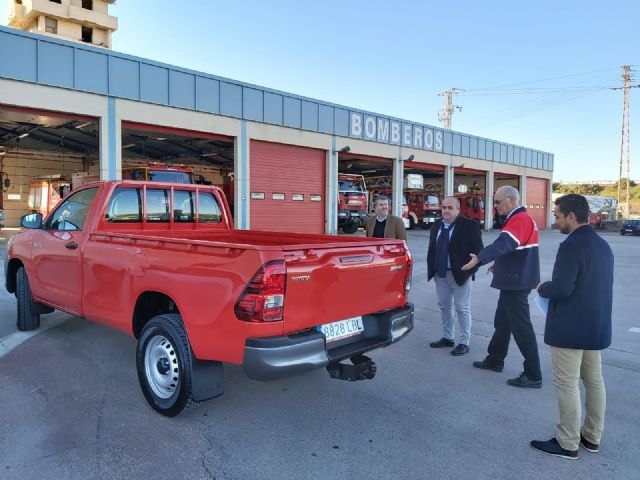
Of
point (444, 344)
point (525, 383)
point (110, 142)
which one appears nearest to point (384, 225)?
point (444, 344)

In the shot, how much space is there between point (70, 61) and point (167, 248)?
41.4 feet

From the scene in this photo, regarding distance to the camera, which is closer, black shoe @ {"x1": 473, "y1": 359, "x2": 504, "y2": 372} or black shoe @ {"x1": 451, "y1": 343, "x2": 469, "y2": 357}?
black shoe @ {"x1": 473, "y1": 359, "x2": 504, "y2": 372}

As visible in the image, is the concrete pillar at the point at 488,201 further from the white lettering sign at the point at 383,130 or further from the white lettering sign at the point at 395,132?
the white lettering sign at the point at 383,130

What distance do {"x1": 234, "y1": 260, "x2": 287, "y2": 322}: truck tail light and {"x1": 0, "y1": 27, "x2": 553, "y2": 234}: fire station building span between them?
1299cm

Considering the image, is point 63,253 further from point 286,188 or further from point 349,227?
point 349,227

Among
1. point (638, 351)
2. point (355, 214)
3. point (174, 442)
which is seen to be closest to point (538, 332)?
point (638, 351)

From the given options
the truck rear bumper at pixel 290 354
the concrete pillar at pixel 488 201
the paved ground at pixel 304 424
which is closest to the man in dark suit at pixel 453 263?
the paved ground at pixel 304 424

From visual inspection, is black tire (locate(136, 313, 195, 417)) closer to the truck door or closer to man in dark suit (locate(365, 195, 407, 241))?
the truck door

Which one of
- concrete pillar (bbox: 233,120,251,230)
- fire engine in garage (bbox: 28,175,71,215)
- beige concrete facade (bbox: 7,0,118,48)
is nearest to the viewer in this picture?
concrete pillar (bbox: 233,120,251,230)

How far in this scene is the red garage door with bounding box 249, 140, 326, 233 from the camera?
61.9ft

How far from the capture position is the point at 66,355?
17.3 feet

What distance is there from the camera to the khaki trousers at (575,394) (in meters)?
3.27

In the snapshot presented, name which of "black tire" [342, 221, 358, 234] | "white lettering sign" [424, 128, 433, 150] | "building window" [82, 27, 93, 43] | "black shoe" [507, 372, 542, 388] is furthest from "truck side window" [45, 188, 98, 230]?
"building window" [82, 27, 93, 43]

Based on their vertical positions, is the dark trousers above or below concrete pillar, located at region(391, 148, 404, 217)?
below
